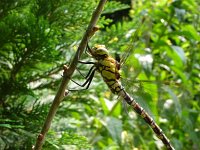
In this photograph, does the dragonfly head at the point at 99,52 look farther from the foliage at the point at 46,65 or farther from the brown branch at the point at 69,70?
the brown branch at the point at 69,70

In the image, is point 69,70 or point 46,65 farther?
point 46,65

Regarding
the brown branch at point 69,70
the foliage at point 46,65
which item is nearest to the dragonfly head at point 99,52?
the foliage at point 46,65

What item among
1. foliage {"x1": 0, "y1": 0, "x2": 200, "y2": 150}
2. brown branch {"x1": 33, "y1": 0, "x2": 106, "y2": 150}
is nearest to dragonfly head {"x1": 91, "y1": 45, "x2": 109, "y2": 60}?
foliage {"x1": 0, "y1": 0, "x2": 200, "y2": 150}

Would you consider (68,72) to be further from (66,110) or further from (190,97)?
(190,97)

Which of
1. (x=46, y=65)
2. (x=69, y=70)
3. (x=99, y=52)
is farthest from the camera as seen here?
(x=46, y=65)

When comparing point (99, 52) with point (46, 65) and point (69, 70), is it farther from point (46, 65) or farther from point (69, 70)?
point (46, 65)

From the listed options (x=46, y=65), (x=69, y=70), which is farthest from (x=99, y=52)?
(x=46, y=65)

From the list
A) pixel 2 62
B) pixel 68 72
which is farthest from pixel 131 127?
pixel 68 72

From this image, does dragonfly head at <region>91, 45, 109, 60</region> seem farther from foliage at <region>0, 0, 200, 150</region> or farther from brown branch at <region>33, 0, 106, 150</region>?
brown branch at <region>33, 0, 106, 150</region>

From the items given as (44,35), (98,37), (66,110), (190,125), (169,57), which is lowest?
(190,125)

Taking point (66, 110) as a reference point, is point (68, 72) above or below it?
above

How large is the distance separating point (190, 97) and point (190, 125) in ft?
0.49

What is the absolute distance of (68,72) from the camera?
1.95 feet

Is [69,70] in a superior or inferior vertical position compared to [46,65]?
superior
